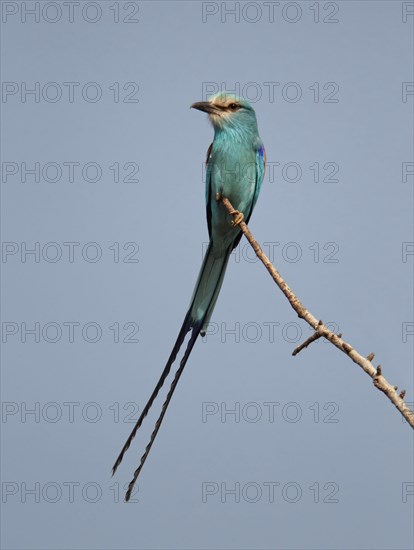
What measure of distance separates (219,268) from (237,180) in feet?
1.47

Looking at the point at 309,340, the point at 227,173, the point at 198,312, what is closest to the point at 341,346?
the point at 309,340

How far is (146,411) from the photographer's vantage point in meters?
2.76

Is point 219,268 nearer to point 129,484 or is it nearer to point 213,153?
point 213,153

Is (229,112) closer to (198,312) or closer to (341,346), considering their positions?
(198,312)

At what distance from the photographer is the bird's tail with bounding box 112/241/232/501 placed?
279cm

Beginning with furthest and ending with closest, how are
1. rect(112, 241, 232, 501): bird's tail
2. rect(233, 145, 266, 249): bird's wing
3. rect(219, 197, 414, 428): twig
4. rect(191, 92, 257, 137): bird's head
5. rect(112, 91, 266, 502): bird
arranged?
rect(233, 145, 266, 249): bird's wing < rect(191, 92, 257, 137): bird's head < rect(112, 91, 266, 502): bird < rect(112, 241, 232, 501): bird's tail < rect(219, 197, 414, 428): twig

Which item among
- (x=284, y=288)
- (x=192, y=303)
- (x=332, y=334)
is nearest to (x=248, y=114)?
(x=192, y=303)

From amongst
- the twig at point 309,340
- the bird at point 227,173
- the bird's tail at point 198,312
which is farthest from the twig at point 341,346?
the bird at point 227,173

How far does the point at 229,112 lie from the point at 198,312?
1.00 m

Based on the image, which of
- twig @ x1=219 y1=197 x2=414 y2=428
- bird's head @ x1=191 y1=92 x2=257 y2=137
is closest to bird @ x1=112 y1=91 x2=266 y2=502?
bird's head @ x1=191 y1=92 x2=257 y2=137

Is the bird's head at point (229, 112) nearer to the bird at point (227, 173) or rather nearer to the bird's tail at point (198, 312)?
the bird at point (227, 173)

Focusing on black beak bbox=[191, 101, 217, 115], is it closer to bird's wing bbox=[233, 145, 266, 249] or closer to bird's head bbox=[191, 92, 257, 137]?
bird's head bbox=[191, 92, 257, 137]

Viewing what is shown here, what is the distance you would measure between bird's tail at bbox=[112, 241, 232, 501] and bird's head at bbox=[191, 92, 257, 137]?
1.87 ft

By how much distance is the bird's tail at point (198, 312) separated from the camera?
110 inches
